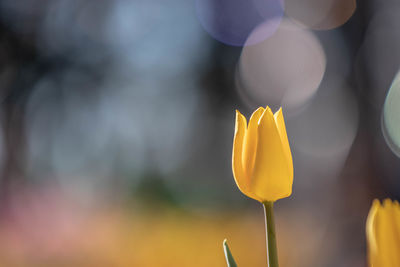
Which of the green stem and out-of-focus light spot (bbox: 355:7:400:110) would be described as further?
out-of-focus light spot (bbox: 355:7:400:110)

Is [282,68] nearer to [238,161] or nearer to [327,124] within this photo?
[327,124]

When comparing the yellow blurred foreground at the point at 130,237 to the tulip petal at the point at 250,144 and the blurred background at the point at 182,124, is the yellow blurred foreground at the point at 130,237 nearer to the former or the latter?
the blurred background at the point at 182,124

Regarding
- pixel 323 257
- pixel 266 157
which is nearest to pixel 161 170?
pixel 323 257

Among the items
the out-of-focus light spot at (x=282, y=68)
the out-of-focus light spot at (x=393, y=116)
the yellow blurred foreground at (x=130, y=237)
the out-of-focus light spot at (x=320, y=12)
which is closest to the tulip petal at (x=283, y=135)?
the out-of-focus light spot at (x=393, y=116)

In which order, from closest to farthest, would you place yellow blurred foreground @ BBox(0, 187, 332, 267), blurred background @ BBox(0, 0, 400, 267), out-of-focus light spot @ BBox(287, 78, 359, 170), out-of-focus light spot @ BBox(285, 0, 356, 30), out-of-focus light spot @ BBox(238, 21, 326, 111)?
yellow blurred foreground @ BBox(0, 187, 332, 267) < blurred background @ BBox(0, 0, 400, 267) < out-of-focus light spot @ BBox(285, 0, 356, 30) < out-of-focus light spot @ BBox(287, 78, 359, 170) < out-of-focus light spot @ BBox(238, 21, 326, 111)

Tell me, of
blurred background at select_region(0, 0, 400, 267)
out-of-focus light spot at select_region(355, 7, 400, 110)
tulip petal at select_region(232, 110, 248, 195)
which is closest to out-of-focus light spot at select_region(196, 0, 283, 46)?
blurred background at select_region(0, 0, 400, 267)

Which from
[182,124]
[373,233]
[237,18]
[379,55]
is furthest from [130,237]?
[237,18]

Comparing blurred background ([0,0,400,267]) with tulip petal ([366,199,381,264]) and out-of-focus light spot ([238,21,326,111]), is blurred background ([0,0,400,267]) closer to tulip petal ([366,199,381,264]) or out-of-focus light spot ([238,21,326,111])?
out-of-focus light spot ([238,21,326,111])

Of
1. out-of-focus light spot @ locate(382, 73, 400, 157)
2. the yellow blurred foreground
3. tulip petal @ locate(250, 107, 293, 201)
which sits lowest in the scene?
the yellow blurred foreground
